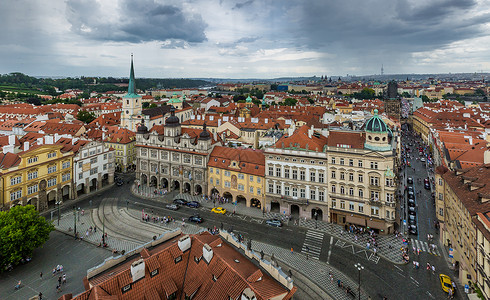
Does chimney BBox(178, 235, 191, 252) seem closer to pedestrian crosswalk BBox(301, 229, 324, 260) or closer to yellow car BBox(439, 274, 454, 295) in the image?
pedestrian crosswalk BBox(301, 229, 324, 260)

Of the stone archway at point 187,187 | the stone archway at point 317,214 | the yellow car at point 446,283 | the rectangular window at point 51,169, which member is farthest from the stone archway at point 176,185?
the yellow car at point 446,283

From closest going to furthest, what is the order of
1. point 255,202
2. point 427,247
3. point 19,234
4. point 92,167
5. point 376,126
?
point 19,234 < point 427,247 < point 376,126 < point 255,202 < point 92,167

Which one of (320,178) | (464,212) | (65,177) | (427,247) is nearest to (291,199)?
(320,178)

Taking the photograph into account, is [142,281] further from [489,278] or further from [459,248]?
[459,248]

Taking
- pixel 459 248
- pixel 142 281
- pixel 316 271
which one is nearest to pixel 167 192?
pixel 316 271

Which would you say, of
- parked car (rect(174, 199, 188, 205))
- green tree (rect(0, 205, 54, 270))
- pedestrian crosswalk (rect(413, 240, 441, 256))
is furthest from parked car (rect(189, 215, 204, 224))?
pedestrian crosswalk (rect(413, 240, 441, 256))

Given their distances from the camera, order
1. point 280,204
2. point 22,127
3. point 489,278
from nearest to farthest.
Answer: point 489,278 < point 280,204 < point 22,127

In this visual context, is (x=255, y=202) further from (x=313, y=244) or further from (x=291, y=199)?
(x=313, y=244)
